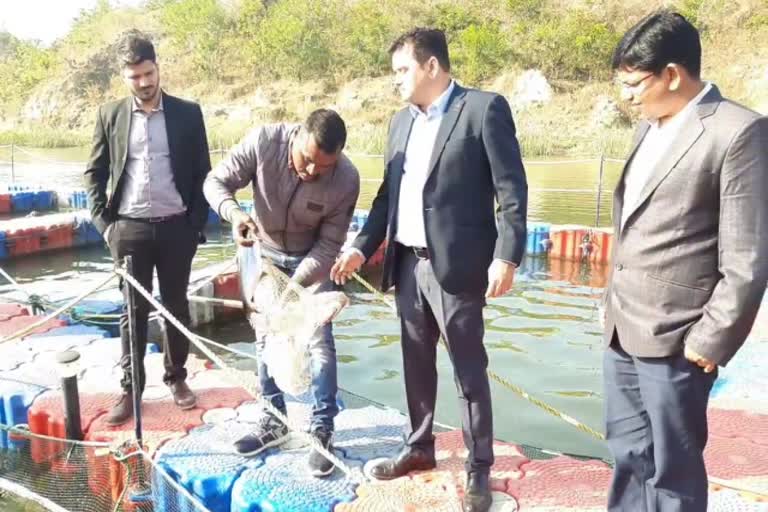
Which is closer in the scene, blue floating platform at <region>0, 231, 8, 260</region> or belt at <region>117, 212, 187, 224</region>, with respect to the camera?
belt at <region>117, 212, 187, 224</region>

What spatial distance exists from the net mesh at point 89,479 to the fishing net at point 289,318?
0.68 metres

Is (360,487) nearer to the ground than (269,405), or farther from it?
nearer to the ground

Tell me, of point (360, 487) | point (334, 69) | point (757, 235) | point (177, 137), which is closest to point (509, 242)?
point (757, 235)

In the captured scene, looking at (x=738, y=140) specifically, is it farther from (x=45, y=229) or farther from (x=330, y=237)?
(x=45, y=229)

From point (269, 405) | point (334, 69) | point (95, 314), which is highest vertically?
point (334, 69)

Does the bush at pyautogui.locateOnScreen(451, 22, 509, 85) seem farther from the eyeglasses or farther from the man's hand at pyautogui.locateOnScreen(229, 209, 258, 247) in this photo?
the eyeglasses

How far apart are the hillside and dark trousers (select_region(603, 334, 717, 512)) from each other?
19.7 m

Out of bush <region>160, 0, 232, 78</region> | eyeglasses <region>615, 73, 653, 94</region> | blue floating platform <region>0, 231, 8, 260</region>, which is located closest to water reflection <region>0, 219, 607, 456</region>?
blue floating platform <region>0, 231, 8, 260</region>

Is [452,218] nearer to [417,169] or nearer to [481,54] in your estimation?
[417,169]

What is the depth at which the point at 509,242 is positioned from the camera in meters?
2.47

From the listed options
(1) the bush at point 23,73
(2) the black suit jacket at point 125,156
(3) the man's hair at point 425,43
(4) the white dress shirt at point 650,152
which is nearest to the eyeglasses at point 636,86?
(4) the white dress shirt at point 650,152

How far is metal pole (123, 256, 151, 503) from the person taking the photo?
318 cm

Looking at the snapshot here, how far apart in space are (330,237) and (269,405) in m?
0.79

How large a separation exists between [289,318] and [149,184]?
1.14 meters
